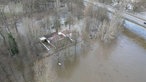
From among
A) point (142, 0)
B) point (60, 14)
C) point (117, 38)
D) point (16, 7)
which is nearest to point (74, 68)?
point (117, 38)

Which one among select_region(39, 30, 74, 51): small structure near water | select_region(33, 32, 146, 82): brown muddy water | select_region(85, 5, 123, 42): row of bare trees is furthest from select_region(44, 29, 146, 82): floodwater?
select_region(39, 30, 74, 51): small structure near water

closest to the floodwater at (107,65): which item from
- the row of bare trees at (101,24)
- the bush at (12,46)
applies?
the row of bare trees at (101,24)

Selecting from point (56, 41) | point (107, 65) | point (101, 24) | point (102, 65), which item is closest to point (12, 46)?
point (56, 41)

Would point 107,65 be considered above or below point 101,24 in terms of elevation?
below

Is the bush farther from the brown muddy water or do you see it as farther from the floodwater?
the floodwater

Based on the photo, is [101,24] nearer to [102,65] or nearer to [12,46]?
[102,65]

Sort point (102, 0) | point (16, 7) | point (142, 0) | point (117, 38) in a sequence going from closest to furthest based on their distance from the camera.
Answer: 1. point (117, 38)
2. point (16, 7)
3. point (102, 0)
4. point (142, 0)

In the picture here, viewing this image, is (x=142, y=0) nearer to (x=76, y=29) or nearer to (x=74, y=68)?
(x=76, y=29)

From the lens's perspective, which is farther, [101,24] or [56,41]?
[101,24]

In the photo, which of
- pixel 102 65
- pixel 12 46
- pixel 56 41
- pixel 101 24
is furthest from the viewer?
pixel 101 24
